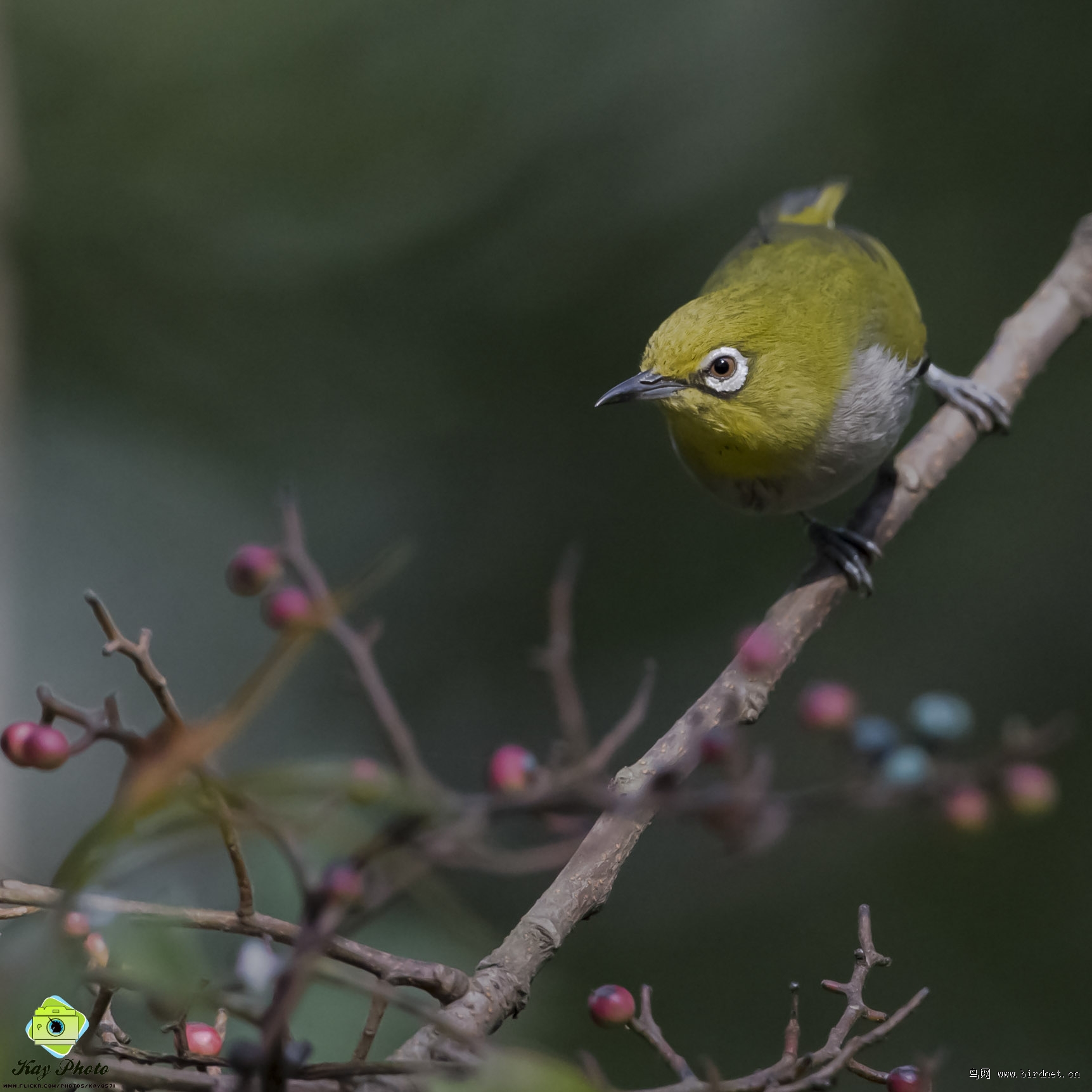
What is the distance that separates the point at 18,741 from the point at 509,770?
1.76 ft

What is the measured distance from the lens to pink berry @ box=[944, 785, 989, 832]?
0.85 meters

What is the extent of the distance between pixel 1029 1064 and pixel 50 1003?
547 centimetres

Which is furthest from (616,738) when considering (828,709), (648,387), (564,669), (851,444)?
(851,444)

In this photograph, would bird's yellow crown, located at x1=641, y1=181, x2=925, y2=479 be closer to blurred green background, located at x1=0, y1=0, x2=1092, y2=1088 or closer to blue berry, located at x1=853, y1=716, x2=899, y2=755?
blue berry, located at x1=853, y1=716, x2=899, y2=755

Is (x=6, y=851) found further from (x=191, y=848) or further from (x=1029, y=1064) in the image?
(x=1029, y=1064)

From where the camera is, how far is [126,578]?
7656 mm

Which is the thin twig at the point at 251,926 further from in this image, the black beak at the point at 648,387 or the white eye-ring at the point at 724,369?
the white eye-ring at the point at 724,369

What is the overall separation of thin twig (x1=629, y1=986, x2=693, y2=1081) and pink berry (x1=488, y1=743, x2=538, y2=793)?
39cm

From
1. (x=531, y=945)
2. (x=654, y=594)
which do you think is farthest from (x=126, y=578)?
(x=531, y=945)

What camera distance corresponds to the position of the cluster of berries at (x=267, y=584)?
3.76 ft

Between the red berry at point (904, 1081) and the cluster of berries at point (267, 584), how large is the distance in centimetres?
103

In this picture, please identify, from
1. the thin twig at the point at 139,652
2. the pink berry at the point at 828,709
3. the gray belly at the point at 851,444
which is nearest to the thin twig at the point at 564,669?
the pink berry at the point at 828,709

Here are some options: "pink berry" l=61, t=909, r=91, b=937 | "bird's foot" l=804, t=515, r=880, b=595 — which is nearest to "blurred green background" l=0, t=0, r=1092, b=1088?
"bird's foot" l=804, t=515, r=880, b=595

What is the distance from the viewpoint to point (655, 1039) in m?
1.33
